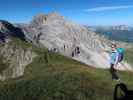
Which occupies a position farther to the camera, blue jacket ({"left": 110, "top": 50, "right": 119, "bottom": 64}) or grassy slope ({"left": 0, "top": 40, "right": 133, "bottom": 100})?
grassy slope ({"left": 0, "top": 40, "right": 133, "bottom": 100})

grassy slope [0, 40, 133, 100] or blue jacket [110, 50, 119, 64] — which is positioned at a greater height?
blue jacket [110, 50, 119, 64]

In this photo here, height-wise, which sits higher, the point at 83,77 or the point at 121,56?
the point at 121,56

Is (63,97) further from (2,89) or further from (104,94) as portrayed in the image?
(2,89)

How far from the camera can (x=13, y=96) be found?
4688 cm

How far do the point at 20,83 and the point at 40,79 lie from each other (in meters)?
4.17

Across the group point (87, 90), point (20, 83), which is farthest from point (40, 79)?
point (87, 90)

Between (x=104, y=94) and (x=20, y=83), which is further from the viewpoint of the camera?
(x=20, y=83)

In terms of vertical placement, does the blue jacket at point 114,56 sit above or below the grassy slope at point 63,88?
above

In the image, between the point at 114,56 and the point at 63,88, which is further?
the point at 63,88

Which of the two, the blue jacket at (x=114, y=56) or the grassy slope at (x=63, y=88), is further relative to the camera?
the grassy slope at (x=63, y=88)

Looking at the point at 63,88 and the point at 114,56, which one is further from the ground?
the point at 114,56

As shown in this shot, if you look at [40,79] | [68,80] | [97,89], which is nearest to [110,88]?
[97,89]

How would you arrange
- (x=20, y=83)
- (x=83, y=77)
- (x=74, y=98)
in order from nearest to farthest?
(x=74, y=98), (x=83, y=77), (x=20, y=83)

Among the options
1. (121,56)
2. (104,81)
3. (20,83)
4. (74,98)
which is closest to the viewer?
(121,56)
